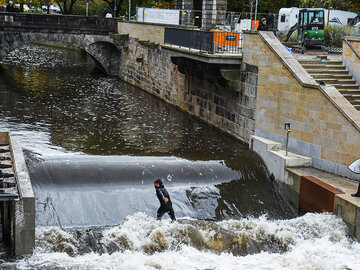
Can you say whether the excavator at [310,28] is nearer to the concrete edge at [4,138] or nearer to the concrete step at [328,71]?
the concrete step at [328,71]

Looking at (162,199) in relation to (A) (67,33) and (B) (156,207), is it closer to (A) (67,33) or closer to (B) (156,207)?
(B) (156,207)

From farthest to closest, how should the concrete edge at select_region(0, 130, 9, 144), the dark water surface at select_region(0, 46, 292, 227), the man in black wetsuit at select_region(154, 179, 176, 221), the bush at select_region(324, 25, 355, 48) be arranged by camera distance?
the bush at select_region(324, 25, 355, 48), the concrete edge at select_region(0, 130, 9, 144), the dark water surface at select_region(0, 46, 292, 227), the man in black wetsuit at select_region(154, 179, 176, 221)

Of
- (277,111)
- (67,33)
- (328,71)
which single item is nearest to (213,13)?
(67,33)

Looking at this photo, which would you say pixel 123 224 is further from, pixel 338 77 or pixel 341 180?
pixel 338 77

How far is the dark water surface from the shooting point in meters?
15.3

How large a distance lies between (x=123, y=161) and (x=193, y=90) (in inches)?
399

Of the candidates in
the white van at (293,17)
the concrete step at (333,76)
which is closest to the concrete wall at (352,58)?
the concrete step at (333,76)

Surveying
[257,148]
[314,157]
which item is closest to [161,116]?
[257,148]

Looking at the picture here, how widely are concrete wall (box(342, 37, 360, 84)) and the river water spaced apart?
192 inches

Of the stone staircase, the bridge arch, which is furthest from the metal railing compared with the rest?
the bridge arch

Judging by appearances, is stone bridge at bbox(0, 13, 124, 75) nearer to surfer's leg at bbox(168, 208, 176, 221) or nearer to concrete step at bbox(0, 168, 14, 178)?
concrete step at bbox(0, 168, 14, 178)

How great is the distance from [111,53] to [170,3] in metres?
17.2

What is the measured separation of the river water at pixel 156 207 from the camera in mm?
12945

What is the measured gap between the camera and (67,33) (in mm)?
38000
